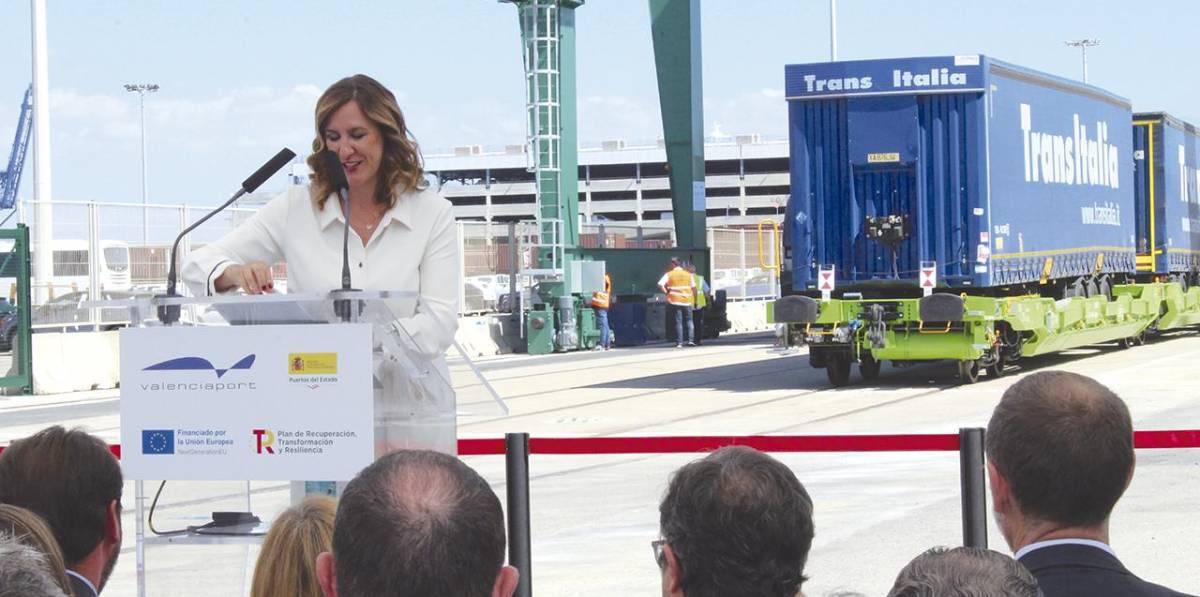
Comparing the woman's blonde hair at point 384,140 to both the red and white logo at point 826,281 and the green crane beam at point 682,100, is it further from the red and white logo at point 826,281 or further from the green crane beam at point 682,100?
the green crane beam at point 682,100

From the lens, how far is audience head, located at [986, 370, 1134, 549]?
11.1 ft

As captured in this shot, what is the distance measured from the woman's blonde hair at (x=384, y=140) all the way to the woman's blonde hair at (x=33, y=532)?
1788 millimetres

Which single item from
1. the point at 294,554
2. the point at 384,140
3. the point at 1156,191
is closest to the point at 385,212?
the point at 384,140

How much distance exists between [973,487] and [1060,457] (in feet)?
6.20

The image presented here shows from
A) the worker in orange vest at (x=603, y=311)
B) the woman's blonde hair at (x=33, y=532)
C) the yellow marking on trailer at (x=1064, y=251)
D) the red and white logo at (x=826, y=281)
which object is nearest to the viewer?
the woman's blonde hair at (x=33, y=532)

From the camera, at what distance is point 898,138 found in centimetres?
1973

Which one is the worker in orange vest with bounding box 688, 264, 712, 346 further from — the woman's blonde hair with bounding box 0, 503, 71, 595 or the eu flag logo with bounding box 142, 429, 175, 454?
the woman's blonde hair with bounding box 0, 503, 71, 595

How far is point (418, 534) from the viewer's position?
2.37 m

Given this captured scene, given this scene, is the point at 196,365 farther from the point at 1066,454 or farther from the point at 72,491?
the point at 1066,454

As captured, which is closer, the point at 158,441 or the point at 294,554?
the point at 294,554

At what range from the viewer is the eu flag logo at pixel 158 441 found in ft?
12.9

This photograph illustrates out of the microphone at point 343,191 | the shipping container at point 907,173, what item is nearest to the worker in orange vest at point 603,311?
the shipping container at point 907,173

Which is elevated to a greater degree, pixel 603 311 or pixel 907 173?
pixel 907 173

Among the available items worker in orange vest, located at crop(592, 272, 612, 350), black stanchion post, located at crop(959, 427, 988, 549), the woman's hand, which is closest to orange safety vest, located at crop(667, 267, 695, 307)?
worker in orange vest, located at crop(592, 272, 612, 350)
